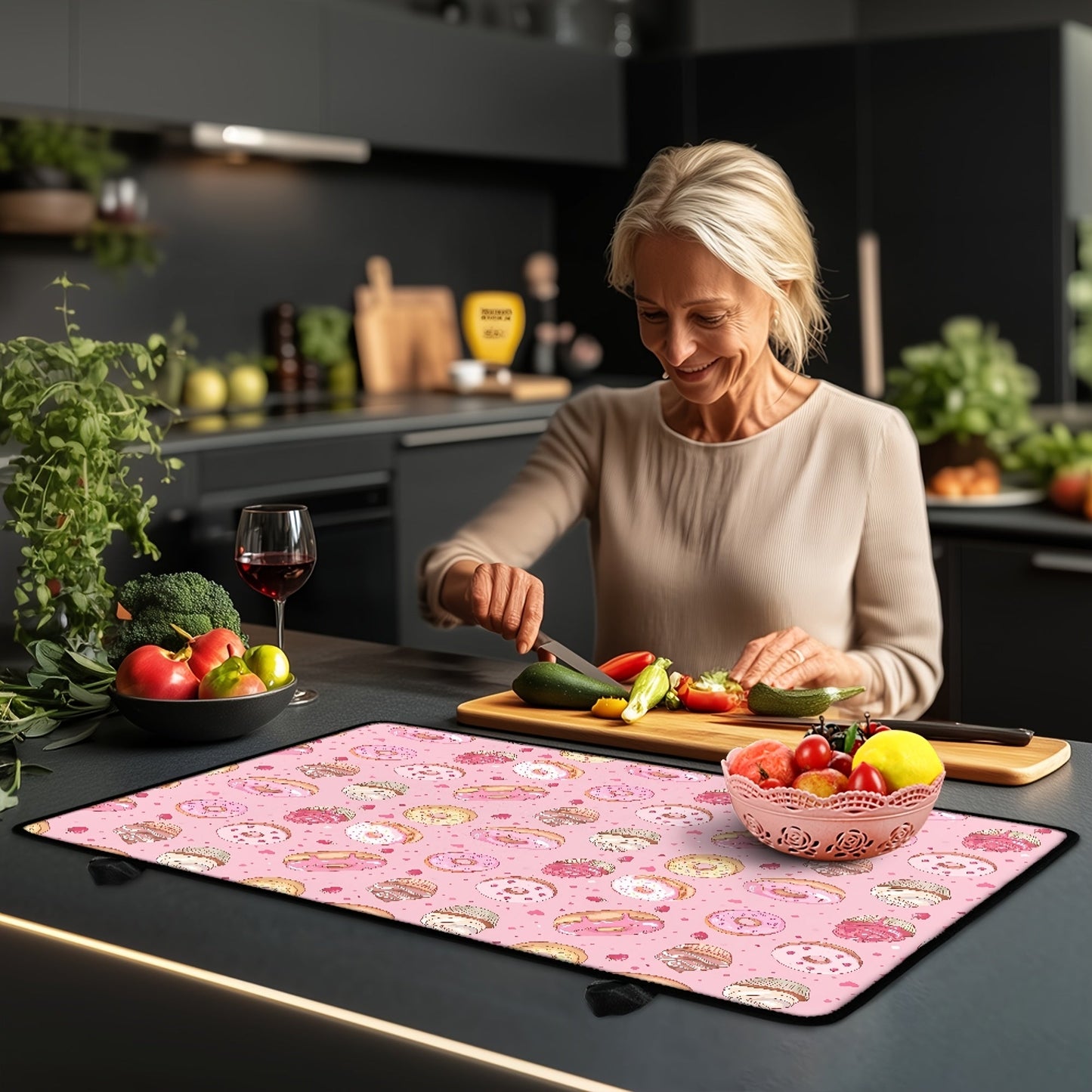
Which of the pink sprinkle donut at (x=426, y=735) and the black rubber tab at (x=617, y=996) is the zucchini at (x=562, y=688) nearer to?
the pink sprinkle donut at (x=426, y=735)

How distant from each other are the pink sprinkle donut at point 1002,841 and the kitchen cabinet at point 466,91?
3.58 meters

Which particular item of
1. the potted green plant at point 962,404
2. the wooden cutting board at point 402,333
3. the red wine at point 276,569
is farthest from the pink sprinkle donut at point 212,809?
the wooden cutting board at point 402,333

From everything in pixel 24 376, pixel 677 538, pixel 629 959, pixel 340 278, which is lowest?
pixel 629 959

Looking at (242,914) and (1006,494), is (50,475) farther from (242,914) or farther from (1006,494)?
(1006,494)

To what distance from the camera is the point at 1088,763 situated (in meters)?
1.46

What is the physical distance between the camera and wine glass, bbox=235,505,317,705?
1.62 metres

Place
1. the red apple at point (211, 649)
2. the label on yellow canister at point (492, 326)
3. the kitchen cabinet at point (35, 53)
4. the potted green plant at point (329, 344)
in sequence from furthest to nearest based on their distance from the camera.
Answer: the label on yellow canister at point (492, 326) < the potted green plant at point (329, 344) < the kitchen cabinet at point (35, 53) < the red apple at point (211, 649)

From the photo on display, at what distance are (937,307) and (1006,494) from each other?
1481 mm

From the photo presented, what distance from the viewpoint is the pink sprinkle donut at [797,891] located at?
1.09 meters

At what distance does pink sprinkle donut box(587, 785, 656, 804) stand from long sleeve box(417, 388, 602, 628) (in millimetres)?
905

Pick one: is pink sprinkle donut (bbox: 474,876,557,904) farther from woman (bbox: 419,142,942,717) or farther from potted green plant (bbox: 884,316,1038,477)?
potted green plant (bbox: 884,316,1038,477)

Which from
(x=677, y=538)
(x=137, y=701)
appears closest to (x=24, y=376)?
(x=137, y=701)

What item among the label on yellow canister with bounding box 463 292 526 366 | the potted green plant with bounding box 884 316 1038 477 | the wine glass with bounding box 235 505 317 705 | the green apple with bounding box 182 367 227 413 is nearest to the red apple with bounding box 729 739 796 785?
the wine glass with bounding box 235 505 317 705

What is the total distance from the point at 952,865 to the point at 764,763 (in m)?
0.16
